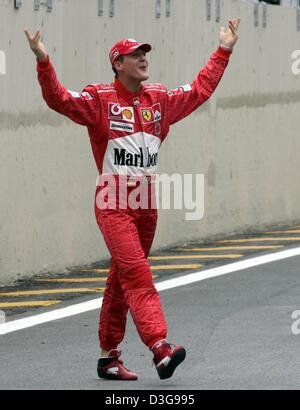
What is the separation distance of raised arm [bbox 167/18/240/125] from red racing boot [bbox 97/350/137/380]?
1.53 meters

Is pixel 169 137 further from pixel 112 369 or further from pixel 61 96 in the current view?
pixel 61 96

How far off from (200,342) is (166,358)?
188cm

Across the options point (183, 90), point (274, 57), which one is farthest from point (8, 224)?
point (274, 57)

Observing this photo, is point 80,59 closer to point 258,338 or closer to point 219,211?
point 219,211

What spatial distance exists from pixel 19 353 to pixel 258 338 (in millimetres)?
1685

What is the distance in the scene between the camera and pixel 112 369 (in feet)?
32.7

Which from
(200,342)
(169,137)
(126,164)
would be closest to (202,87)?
(126,164)

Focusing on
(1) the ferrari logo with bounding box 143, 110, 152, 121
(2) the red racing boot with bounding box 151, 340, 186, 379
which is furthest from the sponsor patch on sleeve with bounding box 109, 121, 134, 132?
(2) the red racing boot with bounding box 151, 340, 186, 379

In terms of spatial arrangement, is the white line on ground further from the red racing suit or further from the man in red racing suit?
the red racing suit

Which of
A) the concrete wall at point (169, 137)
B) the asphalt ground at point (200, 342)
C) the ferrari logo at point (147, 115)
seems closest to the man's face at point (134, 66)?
the ferrari logo at point (147, 115)

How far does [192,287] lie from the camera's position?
1408cm

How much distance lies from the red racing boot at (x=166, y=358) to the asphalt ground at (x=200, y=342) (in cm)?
16

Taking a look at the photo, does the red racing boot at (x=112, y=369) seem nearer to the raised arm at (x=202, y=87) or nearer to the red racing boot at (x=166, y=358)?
the red racing boot at (x=166, y=358)

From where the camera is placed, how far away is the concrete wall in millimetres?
14422
